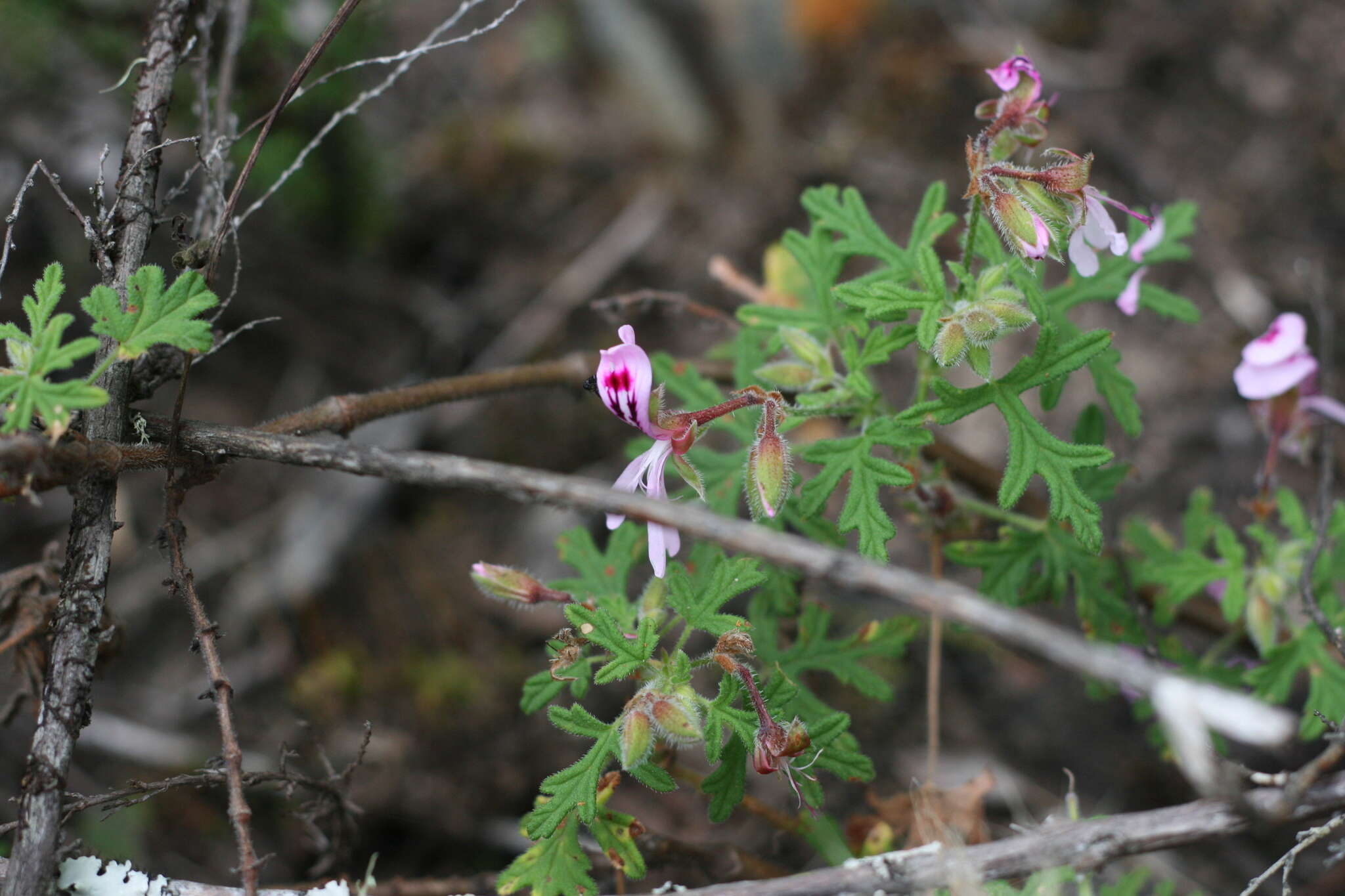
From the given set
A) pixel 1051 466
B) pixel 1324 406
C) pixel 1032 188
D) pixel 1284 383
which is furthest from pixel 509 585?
pixel 1324 406

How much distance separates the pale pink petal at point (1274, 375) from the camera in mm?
1959

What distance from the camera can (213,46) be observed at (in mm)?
2359

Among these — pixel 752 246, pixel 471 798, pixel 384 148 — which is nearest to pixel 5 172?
pixel 384 148

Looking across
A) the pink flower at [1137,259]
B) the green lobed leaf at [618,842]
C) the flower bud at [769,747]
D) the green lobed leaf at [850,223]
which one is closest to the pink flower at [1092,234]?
the pink flower at [1137,259]

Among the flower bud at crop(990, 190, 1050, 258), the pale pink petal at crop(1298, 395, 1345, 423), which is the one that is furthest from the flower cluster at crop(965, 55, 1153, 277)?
the pale pink petal at crop(1298, 395, 1345, 423)

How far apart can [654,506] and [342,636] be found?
2.75m

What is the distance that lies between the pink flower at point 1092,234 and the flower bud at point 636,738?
42.7 inches

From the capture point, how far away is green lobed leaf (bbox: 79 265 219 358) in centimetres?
144

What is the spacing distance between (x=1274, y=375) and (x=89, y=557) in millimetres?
2241

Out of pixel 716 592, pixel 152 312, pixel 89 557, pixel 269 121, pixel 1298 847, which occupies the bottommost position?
pixel 1298 847

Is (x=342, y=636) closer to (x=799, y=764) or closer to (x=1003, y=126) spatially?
(x=799, y=764)

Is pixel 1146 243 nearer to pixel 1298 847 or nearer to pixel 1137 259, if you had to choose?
pixel 1137 259

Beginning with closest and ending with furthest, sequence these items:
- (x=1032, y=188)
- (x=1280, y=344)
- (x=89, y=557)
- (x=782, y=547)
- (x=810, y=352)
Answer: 1. (x=782, y=547)
2. (x=89, y=557)
3. (x=1032, y=188)
4. (x=810, y=352)
5. (x=1280, y=344)

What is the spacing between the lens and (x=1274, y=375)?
1993 mm
